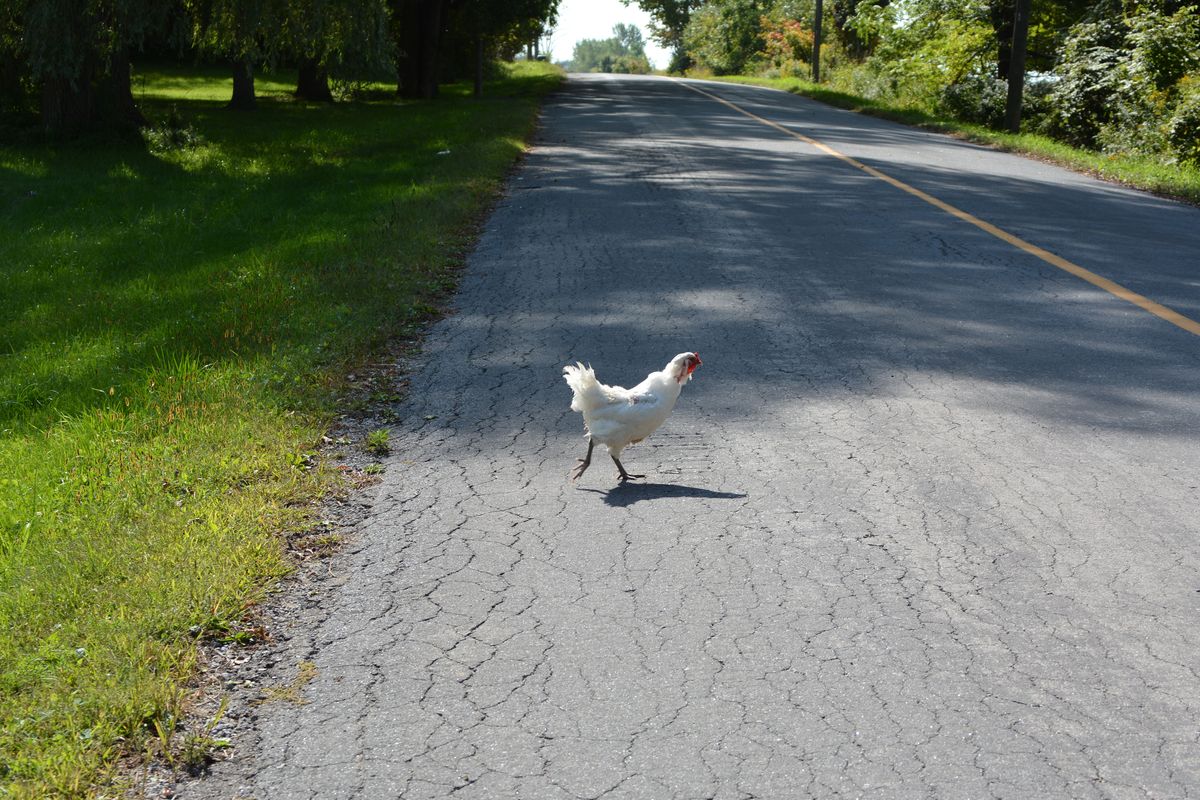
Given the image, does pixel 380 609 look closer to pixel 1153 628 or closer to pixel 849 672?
pixel 849 672

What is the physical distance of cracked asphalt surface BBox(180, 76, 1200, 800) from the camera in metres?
2.94

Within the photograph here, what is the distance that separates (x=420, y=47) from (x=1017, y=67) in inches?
675

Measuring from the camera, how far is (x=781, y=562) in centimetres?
404

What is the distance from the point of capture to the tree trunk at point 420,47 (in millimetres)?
32094

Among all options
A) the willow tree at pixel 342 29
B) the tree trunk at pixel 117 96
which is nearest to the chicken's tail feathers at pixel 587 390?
the willow tree at pixel 342 29

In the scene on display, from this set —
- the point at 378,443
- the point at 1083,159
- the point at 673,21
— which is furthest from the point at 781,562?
the point at 673,21

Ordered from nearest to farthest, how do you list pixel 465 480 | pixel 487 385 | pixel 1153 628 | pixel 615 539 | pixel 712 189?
pixel 1153 628
pixel 615 539
pixel 465 480
pixel 487 385
pixel 712 189

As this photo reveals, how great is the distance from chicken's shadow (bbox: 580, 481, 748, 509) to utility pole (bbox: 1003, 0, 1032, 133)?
64.8ft

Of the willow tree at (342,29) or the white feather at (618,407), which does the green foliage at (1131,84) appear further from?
the white feather at (618,407)

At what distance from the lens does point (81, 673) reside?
321 cm

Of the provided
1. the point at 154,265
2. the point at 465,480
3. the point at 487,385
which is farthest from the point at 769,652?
the point at 154,265

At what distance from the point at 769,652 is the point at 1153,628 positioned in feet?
3.90

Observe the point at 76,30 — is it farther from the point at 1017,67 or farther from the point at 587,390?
the point at 1017,67

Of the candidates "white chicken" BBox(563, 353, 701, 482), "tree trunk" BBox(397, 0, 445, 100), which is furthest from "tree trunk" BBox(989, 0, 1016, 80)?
"white chicken" BBox(563, 353, 701, 482)
